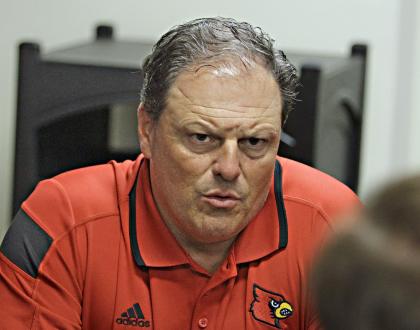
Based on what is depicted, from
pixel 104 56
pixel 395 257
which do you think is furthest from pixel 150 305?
pixel 104 56

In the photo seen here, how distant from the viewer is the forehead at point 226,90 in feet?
5.34

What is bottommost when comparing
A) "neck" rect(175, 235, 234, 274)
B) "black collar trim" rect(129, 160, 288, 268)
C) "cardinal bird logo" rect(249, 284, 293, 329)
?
"cardinal bird logo" rect(249, 284, 293, 329)

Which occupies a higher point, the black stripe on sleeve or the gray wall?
the gray wall

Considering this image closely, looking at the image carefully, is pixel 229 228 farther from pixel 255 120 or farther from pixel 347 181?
pixel 347 181

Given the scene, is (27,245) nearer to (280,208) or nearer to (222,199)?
(222,199)

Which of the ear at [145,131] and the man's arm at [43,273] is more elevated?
the ear at [145,131]

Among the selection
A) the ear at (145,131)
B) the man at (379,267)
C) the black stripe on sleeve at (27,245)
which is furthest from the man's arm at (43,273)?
the man at (379,267)

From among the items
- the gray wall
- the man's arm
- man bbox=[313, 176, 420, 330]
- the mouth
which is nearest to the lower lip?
the mouth

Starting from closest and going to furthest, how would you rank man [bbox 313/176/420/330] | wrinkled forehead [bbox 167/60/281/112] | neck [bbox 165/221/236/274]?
man [bbox 313/176/420/330] → wrinkled forehead [bbox 167/60/281/112] → neck [bbox 165/221/236/274]

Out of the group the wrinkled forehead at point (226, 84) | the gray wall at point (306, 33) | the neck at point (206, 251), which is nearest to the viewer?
the wrinkled forehead at point (226, 84)

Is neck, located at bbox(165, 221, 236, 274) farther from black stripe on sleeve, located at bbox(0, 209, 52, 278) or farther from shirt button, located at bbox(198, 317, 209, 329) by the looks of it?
black stripe on sleeve, located at bbox(0, 209, 52, 278)

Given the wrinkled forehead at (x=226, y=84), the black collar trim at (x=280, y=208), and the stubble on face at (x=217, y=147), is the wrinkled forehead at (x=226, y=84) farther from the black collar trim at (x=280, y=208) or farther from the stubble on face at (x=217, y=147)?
the black collar trim at (x=280, y=208)

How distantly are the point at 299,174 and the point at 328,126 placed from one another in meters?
1.06

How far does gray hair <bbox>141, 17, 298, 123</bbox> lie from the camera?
1.65m
